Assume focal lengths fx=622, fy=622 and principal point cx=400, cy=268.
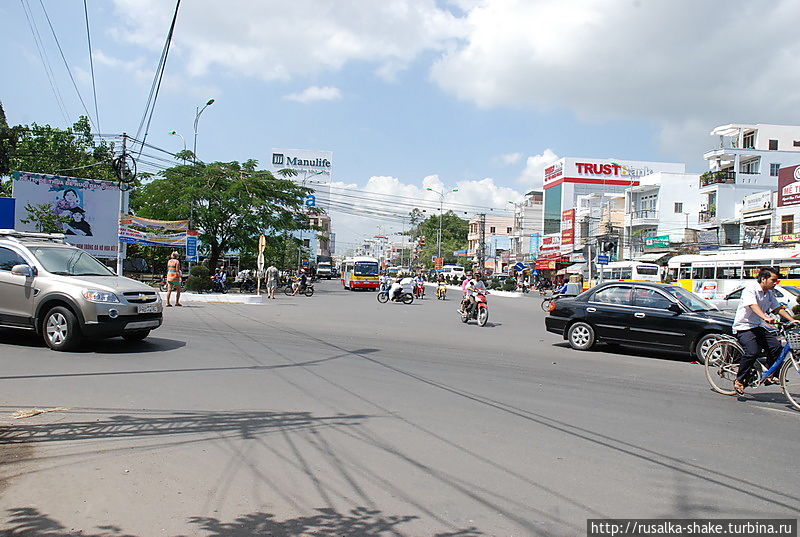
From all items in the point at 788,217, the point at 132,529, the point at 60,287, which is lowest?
the point at 132,529

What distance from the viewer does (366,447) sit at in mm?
5422

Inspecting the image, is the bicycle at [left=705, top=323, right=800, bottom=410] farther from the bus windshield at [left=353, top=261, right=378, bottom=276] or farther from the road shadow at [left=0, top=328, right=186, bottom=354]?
the bus windshield at [left=353, top=261, right=378, bottom=276]

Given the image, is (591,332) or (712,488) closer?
(712,488)

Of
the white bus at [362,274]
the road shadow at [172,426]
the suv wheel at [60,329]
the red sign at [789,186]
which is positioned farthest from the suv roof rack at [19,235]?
the red sign at [789,186]

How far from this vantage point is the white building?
2159 inches

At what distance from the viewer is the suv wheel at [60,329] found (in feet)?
32.8

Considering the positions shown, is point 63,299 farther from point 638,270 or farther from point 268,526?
point 638,270

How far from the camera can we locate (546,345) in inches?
559

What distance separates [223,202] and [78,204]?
7603 millimetres

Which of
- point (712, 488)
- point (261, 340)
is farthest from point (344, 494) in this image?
point (261, 340)

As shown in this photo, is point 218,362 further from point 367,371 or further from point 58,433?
point 58,433

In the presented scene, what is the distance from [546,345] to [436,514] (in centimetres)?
1067

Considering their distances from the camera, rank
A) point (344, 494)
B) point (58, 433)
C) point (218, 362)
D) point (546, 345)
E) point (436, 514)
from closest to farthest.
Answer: point (436, 514)
point (344, 494)
point (58, 433)
point (218, 362)
point (546, 345)

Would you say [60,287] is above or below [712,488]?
above
